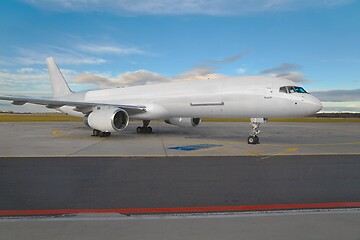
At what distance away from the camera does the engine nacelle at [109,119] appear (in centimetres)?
1527

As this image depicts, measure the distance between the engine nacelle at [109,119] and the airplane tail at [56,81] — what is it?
1145cm

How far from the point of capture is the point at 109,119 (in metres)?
15.2

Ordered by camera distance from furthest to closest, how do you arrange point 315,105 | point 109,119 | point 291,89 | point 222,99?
point 109,119 < point 222,99 < point 291,89 < point 315,105

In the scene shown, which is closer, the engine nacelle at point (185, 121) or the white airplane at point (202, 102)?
the white airplane at point (202, 102)

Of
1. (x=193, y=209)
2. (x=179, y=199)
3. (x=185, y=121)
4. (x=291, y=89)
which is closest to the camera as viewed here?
(x=193, y=209)

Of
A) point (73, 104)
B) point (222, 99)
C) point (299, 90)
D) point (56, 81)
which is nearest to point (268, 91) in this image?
point (299, 90)

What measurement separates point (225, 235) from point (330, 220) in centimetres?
143

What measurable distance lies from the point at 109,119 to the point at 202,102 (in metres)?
4.98

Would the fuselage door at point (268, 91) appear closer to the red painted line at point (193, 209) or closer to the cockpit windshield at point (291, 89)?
the cockpit windshield at point (291, 89)

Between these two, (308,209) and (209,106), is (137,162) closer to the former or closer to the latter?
(308,209)

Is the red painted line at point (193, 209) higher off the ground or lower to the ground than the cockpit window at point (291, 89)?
lower

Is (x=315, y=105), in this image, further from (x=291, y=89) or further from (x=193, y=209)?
(x=193, y=209)

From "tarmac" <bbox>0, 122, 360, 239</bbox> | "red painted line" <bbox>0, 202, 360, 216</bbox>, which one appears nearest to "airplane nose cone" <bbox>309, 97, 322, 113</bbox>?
"tarmac" <bbox>0, 122, 360, 239</bbox>

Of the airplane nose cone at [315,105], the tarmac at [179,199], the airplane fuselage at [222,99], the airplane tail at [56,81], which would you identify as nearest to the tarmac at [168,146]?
the airplane fuselage at [222,99]
